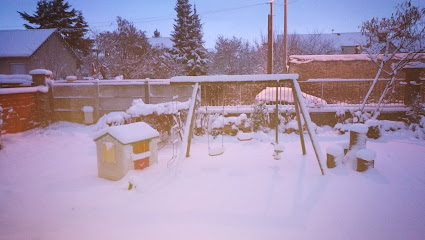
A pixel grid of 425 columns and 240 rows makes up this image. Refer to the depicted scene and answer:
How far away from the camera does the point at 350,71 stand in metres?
15.5

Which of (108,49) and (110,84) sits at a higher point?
(108,49)

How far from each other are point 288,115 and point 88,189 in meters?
6.10

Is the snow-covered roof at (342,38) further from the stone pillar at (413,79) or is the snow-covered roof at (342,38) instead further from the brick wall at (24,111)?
the brick wall at (24,111)

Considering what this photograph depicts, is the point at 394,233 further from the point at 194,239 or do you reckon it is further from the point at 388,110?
the point at 388,110

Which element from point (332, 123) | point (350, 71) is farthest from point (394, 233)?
point (350, 71)

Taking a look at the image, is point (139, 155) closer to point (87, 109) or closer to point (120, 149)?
point (120, 149)

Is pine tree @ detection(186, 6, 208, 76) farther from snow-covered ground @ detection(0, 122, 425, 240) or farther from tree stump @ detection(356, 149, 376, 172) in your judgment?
tree stump @ detection(356, 149, 376, 172)

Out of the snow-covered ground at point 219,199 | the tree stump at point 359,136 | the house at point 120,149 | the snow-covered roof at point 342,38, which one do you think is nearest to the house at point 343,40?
the snow-covered roof at point 342,38

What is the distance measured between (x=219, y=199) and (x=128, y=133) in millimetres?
1958

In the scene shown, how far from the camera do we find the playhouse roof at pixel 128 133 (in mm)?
4230

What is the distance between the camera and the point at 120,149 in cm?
427

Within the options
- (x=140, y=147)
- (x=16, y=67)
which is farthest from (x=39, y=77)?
(x=16, y=67)

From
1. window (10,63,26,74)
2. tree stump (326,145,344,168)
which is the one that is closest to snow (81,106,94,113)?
tree stump (326,145,344,168)

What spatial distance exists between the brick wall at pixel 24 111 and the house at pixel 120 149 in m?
5.38
